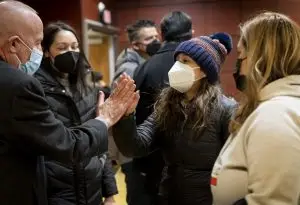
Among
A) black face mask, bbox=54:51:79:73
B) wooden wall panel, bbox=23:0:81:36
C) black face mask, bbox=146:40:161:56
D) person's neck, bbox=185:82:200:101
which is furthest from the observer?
wooden wall panel, bbox=23:0:81:36

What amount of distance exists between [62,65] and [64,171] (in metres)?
0.56

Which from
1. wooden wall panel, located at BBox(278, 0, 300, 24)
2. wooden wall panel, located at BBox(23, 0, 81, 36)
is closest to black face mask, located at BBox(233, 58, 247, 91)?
wooden wall panel, located at BBox(23, 0, 81, 36)

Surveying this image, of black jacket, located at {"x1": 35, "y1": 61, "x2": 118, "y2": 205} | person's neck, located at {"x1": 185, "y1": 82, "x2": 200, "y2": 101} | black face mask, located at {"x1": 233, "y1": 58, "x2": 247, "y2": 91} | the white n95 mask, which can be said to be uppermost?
black face mask, located at {"x1": 233, "y1": 58, "x2": 247, "y2": 91}

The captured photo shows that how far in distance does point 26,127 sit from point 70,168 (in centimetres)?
57

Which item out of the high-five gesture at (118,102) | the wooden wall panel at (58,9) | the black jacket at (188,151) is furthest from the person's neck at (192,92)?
the wooden wall panel at (58,9)

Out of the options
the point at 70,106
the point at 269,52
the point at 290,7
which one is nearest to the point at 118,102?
the point at 70,106

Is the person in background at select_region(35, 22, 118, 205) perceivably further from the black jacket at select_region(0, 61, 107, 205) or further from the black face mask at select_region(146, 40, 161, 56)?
the black face mask at select_region(146, 40, 161, 56)

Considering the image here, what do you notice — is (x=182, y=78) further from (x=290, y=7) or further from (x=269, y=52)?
(x=290, y=7)

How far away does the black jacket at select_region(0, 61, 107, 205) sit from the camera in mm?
1310

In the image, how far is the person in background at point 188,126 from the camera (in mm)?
1761

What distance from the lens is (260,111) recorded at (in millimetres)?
1172

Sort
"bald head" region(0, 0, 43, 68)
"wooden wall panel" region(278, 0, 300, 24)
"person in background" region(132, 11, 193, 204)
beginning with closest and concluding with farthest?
"bald head" region(0, 0, 43, 68)
"person in background" region(132, 11, 193, 204)
"wooden wall panel" region(278, 0, 300, 24)

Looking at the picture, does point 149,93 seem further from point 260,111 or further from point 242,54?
point 260,111

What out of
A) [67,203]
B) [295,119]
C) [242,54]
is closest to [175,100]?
[242,54]
